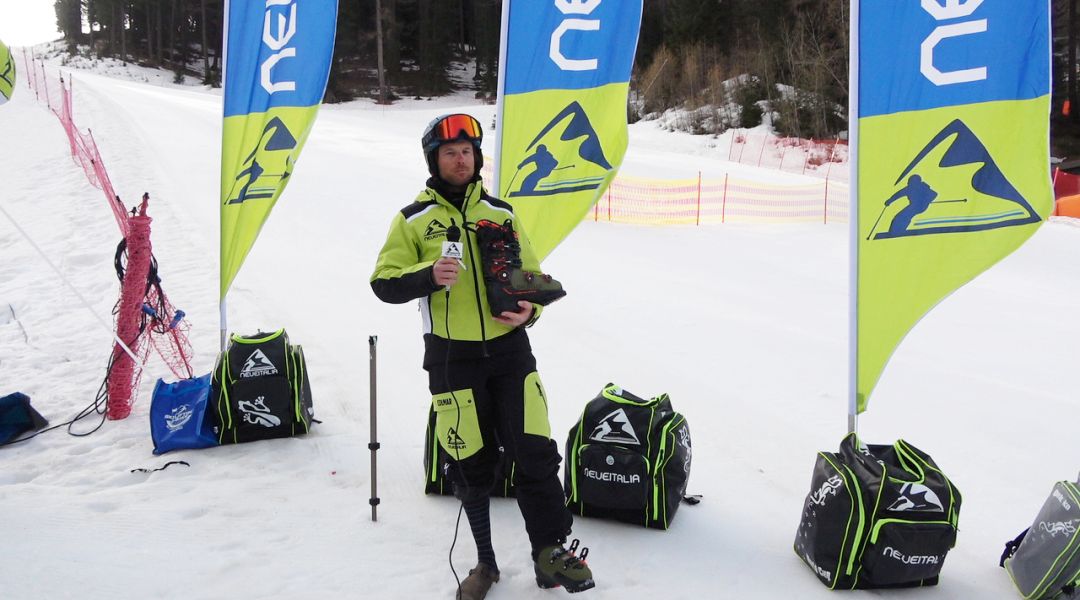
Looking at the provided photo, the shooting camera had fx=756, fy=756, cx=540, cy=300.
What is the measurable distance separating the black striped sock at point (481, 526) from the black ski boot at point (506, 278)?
0.81 m

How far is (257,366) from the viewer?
14.3ft

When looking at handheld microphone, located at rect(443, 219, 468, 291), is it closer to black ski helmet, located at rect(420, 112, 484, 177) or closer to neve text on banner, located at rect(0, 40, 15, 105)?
black ski helmet, located at rect(420, 112, 484, 177)

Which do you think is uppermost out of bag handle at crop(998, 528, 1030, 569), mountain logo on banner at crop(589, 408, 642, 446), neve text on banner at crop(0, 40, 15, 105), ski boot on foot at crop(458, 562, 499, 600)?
neve text on banner at crop(0, 40, 15, 105)

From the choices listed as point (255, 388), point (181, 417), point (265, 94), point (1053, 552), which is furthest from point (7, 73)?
point (1053, 552)

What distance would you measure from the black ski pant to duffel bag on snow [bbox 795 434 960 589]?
1129 millimetres

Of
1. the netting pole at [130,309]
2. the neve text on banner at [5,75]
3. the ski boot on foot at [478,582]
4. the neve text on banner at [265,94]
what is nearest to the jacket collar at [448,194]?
the ski boot on foot at [478,582]

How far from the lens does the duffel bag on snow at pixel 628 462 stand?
3576mm

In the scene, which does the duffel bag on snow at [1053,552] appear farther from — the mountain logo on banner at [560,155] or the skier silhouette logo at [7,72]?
the skier silhouette logo at [7,72]

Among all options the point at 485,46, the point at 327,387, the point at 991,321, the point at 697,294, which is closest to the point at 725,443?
the point at 327,387

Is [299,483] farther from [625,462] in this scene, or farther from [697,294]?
[697,294]

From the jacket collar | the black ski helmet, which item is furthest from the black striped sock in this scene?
the black ski helmet

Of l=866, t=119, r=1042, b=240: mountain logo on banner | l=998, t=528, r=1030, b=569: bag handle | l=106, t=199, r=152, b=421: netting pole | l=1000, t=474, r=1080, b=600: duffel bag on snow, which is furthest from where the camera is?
l=106, t=199, r=152, b=421: netting pole

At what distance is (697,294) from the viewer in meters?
9.07

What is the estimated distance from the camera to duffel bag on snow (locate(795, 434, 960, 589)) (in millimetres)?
3084
